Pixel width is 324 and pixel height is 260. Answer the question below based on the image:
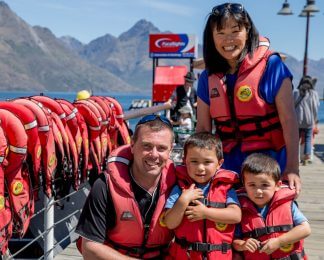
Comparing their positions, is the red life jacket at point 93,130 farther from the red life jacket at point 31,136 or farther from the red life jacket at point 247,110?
→ the red life jacket at point 247,110

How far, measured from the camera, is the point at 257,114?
2.75 meters

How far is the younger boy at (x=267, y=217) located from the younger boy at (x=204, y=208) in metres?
0.08

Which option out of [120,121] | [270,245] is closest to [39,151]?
[270,245]

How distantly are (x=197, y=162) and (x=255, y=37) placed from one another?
76 centimetres

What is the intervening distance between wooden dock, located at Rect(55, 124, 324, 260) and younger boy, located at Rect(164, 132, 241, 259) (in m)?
2.31

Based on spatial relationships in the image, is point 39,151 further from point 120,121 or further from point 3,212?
point 120,121

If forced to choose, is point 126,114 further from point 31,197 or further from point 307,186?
point 307,186

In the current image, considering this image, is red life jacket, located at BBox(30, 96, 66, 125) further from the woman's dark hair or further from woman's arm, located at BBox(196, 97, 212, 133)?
the woman's dark hair

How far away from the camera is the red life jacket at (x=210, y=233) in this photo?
2.52 meters

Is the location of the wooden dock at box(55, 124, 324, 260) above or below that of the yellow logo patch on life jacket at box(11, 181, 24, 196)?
below

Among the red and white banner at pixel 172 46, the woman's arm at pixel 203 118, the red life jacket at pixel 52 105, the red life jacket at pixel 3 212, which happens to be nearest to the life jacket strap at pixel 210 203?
the woman's arm at pixel 203 118

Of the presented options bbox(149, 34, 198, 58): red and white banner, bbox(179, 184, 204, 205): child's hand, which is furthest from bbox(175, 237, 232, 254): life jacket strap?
bbox(149, 34, 198, 58): red and white banner

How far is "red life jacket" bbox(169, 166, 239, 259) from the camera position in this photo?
252cm

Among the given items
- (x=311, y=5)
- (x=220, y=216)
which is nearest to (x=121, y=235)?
(x=220, y=216)
